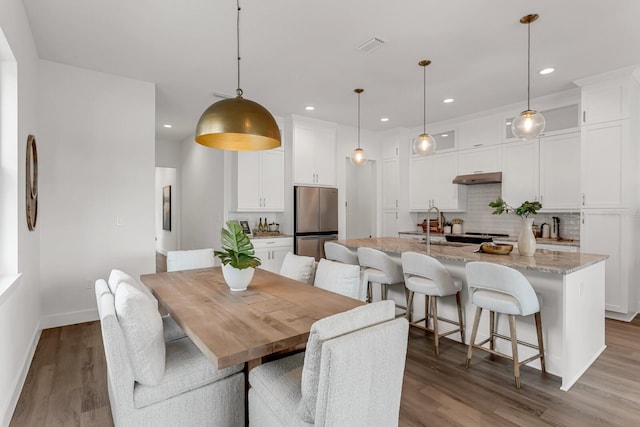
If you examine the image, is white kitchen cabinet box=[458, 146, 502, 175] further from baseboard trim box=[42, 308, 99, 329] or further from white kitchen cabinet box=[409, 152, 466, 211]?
baseboard trim box=[42, 308, 99, 329]

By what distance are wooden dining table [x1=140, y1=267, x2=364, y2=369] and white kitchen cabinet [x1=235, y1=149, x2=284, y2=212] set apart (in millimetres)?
2739

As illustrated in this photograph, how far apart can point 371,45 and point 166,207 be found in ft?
24.2

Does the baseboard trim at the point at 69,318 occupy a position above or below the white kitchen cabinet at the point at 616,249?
below

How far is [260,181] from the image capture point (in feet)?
17.9

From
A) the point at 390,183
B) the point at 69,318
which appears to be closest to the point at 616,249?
the point at 390,183

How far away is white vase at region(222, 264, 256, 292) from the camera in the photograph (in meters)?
2.21

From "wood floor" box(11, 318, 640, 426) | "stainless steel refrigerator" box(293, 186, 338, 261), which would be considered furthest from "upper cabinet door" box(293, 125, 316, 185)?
"wood floor" box(11, 318, 640, 426)

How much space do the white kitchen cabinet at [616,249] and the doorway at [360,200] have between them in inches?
139

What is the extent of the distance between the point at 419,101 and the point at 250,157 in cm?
265

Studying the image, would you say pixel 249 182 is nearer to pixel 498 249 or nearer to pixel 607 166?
pixel 498 249

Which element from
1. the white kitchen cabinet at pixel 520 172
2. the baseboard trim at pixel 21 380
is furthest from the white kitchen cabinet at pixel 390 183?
the baseboard trim at pixel 21 380

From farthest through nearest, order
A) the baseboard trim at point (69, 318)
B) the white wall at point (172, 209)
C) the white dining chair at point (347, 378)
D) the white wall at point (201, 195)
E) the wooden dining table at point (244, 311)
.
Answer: the white wall at point (172, 209)
the white wall at point (201, 195)
the baseboard trim at point (69, 318)
the wooden dining table at point (244, 311)
the white dining chair at point (347, 378)

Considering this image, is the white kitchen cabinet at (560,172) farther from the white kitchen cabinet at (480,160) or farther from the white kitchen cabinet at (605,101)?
the white kitchen cabinet at (480,160)

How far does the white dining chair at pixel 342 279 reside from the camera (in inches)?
91.1
